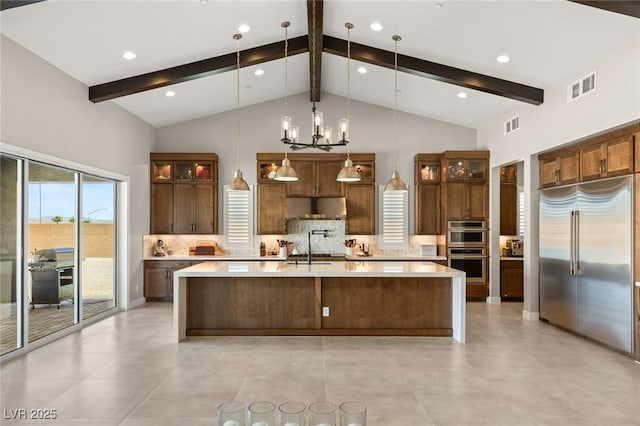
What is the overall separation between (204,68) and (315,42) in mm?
1652

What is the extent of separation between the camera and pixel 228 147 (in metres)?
8.73

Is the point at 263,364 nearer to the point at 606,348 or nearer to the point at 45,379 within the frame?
the point at 45,379

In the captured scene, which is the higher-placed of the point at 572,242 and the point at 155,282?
the point at 572,242

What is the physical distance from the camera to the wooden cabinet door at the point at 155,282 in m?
8.09

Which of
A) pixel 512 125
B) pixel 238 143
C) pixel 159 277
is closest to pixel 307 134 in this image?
pixel 238 143

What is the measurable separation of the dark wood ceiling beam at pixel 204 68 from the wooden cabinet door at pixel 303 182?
2.34 metres

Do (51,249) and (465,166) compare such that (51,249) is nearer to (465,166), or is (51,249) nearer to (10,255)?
(10,255)

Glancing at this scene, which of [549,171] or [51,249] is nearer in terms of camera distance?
[51,249]

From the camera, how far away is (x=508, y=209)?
8.67 m

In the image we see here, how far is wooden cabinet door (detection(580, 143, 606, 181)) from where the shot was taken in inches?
205

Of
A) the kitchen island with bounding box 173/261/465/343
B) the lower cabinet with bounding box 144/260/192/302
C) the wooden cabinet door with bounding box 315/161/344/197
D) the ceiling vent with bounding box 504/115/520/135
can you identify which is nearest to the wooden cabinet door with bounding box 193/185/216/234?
the lower cabinet with bounding box 144/260/192/302

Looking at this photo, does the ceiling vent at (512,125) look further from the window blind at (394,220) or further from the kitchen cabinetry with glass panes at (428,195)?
the window blind at (394,220)

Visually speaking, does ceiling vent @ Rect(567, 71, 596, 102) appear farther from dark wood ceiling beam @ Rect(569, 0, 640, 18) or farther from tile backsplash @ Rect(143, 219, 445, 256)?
tile backsplash @ Rect(143, 219, 445, 256)

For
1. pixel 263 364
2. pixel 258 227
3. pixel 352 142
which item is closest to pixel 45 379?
pixel 263 364
